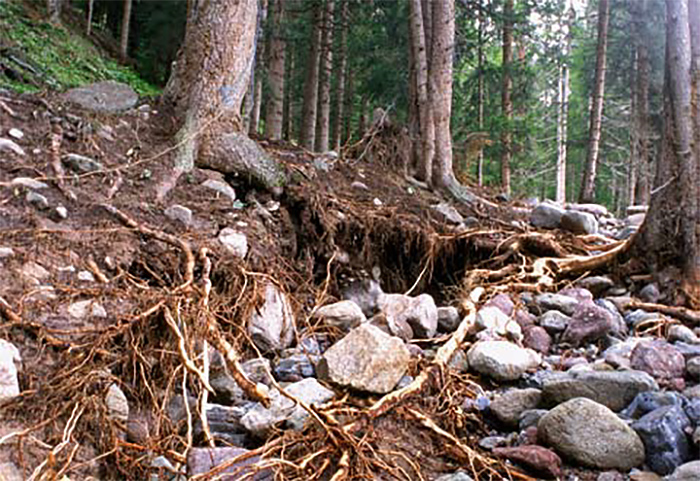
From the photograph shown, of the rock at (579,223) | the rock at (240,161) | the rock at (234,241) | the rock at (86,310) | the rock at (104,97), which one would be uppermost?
the rock at (104,97)

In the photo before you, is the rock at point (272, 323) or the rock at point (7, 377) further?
the rock at point (272, 323)

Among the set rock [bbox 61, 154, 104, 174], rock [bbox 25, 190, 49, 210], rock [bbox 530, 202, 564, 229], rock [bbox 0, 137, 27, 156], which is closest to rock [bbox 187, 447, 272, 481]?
rock [bbox 25, 190, 49, 210]

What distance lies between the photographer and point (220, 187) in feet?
16.6

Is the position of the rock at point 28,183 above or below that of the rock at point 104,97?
below

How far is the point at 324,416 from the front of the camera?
98.1 inches

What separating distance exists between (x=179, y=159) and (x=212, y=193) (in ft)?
1.58

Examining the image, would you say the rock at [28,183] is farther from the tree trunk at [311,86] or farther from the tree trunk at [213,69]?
the tree trunk at [311,86]

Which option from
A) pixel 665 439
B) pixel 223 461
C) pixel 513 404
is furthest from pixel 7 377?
pixel 665 439

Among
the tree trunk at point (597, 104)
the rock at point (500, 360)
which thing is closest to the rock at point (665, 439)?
the rock at point (500, 360)

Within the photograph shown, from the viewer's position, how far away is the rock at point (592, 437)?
257 centimetres

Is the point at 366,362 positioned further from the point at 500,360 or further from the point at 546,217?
the point at 546,217

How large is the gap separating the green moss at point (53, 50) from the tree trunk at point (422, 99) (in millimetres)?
4751

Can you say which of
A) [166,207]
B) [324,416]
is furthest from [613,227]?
[324,416]

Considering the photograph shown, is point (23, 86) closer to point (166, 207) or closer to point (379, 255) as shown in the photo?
point (166, 207)
